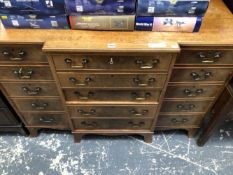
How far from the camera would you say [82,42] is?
0.95 meters

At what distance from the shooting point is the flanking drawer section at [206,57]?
1014mm

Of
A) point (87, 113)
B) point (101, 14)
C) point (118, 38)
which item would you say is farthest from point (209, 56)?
point (87, 113)

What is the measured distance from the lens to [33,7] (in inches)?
37.2

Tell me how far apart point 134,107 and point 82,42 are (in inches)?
21.0

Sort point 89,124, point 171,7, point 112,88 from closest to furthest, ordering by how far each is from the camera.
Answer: point 171,7 < point 112,88 < point 89,124

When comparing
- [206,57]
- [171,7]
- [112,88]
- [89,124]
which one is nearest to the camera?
[171,7]

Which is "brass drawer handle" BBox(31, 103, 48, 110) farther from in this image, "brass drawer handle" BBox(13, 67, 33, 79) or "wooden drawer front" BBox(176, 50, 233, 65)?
"wooden drawer front" BBox(176, 50, 233, 65)

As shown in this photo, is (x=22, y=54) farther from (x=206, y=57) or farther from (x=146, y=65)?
(x=206, y=57)

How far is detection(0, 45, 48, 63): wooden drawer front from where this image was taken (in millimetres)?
992

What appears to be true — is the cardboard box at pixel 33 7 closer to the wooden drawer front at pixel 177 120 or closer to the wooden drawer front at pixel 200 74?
the wooden drawer front at pixel 200 74

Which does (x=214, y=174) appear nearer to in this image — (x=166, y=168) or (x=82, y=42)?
A: (x=166, y=168)

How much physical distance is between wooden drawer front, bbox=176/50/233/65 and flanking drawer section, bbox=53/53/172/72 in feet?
0.34

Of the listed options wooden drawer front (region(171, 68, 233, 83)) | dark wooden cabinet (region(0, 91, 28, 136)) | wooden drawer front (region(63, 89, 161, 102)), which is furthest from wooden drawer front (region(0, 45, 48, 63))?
wooden drawer front (region(171, 68, 233, 83))

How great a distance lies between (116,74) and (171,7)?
0.40 metres
